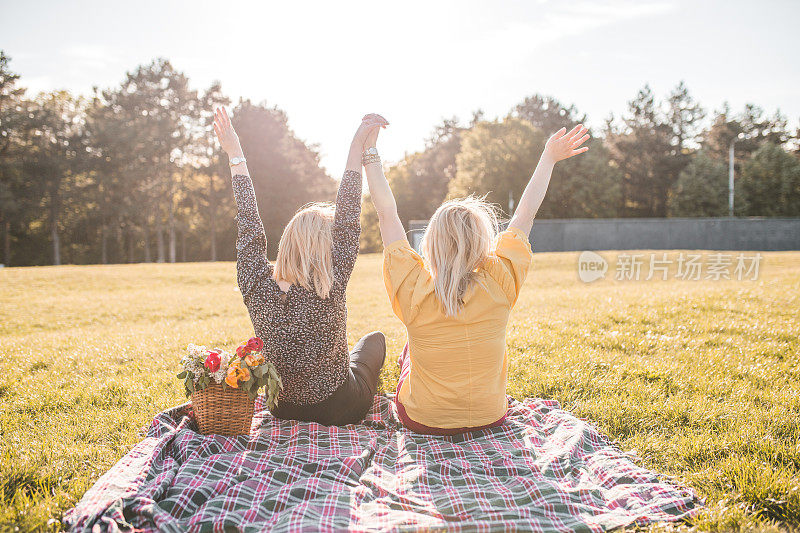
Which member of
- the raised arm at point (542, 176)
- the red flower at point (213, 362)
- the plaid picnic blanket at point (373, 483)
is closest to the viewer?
the plaid picnic blanket at point (373, 483)

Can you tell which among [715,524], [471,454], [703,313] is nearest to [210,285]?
[703,313]

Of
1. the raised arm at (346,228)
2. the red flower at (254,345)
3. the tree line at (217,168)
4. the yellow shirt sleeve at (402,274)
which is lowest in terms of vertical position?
the red flower at (254,345)

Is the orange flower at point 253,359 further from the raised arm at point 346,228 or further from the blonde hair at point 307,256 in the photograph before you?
the raised arm at point 346,228

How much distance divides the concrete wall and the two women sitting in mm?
21796

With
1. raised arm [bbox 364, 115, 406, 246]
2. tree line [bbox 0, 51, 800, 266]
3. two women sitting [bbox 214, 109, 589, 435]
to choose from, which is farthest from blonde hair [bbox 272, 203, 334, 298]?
tree line [bbox 0, 51, 800, 266]

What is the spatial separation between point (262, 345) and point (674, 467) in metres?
2.62

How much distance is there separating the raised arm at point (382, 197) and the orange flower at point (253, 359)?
1.01m

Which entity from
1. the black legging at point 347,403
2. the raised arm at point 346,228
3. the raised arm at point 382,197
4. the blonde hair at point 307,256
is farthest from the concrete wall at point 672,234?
the blonde hair at point 307,256

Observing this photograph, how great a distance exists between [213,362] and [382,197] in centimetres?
142

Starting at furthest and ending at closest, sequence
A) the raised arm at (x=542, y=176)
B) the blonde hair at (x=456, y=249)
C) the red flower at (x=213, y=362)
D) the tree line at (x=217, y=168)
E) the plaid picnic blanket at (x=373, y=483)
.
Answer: the tree line at (x=217, y=168) → the raised arm at (x=542, y=176) → the red flower at (x=213, y=362) → the blonde hair at (x=456, y=249) → the plaid picnic blanket at (x=373, y=483)

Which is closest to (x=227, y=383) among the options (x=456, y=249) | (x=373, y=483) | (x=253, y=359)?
(x=253, y=359)

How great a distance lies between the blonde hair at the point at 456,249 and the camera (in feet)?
9.43

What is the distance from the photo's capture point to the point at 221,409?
3.20 metres

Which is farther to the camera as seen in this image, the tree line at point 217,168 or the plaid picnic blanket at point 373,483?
the tree line at point 217,168
